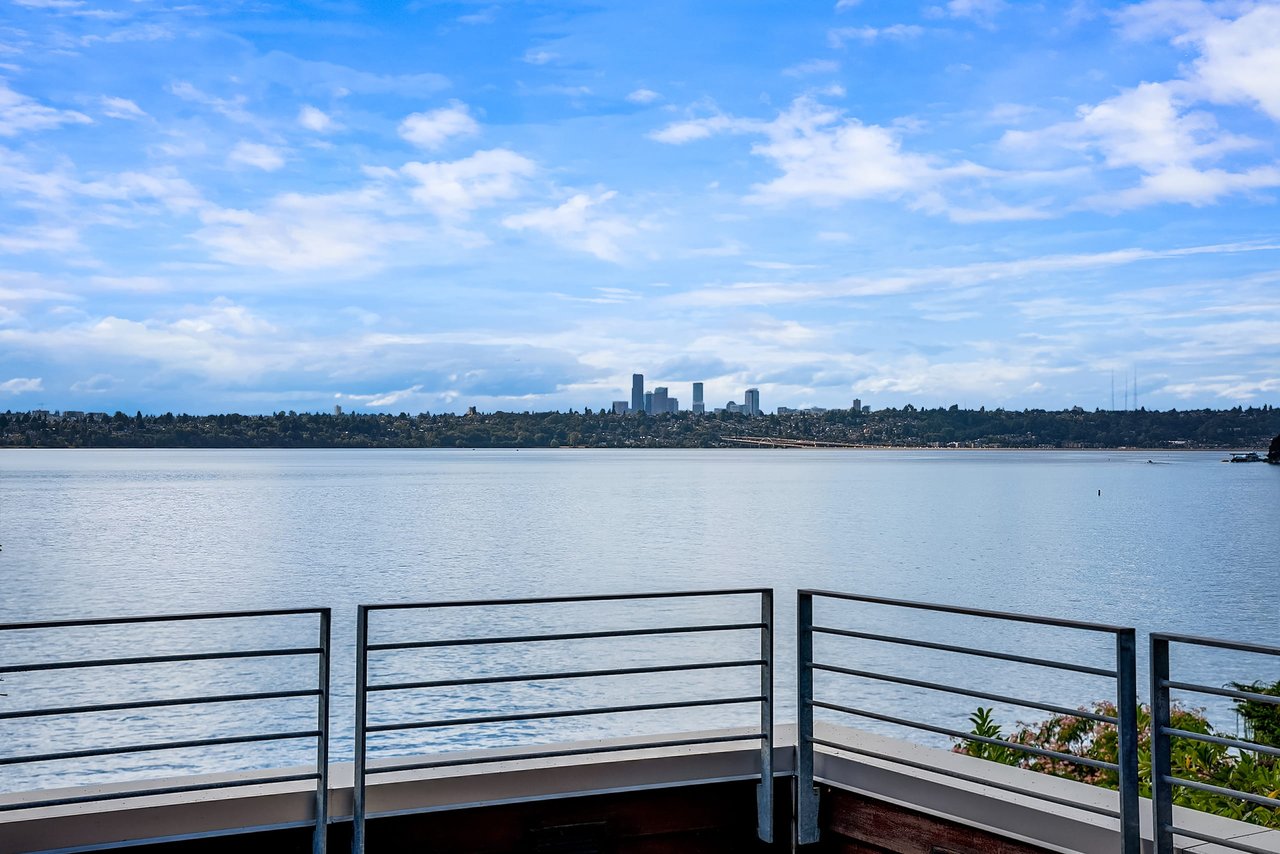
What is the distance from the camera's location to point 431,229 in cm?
7088

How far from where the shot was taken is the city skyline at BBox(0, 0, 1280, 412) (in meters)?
36.9

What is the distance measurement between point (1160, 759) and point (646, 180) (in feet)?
152

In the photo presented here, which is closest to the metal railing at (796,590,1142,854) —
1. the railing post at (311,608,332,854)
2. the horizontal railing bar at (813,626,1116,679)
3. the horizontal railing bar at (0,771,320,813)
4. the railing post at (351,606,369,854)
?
the horizontal railing bar at (813,626,1116,679)

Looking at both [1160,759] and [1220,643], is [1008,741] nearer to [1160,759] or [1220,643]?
[1160,759]

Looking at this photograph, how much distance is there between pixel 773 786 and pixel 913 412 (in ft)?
480

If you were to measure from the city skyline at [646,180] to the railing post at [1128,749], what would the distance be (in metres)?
19.3

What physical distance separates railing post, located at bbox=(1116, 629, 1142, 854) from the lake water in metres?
10.8

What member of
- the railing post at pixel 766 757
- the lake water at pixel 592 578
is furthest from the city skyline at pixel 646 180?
the railing post at pixel 766 757

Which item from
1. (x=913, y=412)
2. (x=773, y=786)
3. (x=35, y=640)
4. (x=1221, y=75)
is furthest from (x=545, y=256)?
(x=913, y=412)

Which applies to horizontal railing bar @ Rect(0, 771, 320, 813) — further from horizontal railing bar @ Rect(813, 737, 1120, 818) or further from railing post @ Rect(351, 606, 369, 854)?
horizontal railing bar @ Rect(813, 737, 1120, 818)

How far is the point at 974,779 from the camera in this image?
3875 mm

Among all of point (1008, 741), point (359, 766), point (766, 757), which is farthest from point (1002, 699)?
point (359, 766)

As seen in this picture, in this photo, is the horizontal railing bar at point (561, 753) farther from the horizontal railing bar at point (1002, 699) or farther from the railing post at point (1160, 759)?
the railing post at point (1160, 759)

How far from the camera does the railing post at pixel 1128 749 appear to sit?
3.35 meters
